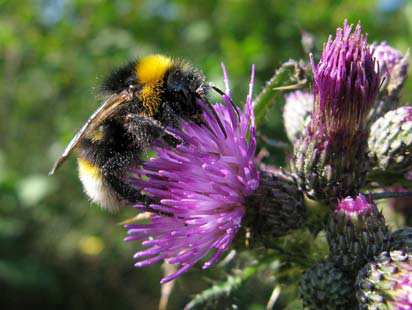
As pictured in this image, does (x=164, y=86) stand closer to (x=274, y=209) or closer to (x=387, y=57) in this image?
(x=274, y=209)

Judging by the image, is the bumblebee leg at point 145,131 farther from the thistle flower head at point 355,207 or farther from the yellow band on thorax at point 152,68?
the thistle flower head at point 355,207

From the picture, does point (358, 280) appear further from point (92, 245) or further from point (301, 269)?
point (92, 245)

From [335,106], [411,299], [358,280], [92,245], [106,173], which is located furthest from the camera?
[92,245]

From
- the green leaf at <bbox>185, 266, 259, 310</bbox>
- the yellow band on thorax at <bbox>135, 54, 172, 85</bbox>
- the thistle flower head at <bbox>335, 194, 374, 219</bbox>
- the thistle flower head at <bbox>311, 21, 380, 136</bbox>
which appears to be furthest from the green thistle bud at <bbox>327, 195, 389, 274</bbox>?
the yellow band on thorax at <bbox>135, 54, 172, 85</bbox>

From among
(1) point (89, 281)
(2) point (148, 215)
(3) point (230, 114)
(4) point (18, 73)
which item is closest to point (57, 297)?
(1) point (89, 281)

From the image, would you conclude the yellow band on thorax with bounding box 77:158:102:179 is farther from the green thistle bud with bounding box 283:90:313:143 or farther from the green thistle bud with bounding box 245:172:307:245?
the green thistle bud with bounding box 283:90:313:143

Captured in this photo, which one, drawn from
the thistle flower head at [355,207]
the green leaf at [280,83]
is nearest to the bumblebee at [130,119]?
the green leaf at [280,83]
